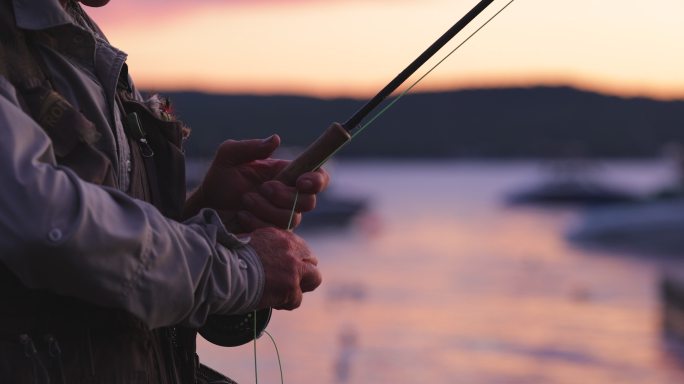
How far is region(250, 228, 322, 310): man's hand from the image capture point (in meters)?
2.17

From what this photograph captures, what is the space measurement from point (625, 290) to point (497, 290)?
3.00m

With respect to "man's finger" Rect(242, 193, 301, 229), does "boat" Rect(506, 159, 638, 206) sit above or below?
above

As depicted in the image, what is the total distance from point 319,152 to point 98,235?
68 cm

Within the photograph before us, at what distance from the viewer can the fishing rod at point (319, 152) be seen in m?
2.30

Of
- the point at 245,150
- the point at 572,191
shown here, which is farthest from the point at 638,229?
the point at 245,150

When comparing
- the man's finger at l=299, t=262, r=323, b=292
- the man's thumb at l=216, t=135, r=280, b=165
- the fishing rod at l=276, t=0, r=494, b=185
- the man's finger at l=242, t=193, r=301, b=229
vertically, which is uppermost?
the fishing rod at l=276, t=0, r=494, b=185

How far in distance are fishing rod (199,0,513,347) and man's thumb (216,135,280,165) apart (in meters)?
0.15

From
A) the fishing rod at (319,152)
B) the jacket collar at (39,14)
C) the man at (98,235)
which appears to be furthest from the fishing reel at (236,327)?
the jacket collar at (39,14)

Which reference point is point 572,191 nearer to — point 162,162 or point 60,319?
point 162,162

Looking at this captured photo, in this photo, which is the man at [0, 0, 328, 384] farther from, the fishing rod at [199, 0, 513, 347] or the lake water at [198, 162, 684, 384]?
the lake water at [198, 162, 684, 384]

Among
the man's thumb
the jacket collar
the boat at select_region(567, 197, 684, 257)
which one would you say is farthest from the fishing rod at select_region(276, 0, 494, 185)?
the boat at select_region(567, 197, 684, 257)

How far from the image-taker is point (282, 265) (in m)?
2.18

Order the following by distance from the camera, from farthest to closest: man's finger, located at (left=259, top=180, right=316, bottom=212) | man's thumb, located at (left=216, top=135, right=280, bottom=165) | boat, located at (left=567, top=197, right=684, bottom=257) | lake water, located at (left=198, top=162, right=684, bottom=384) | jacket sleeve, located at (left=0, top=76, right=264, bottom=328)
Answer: boat, located at (left=567, top=197, right=684, bottom=257)
lake water, located at (left=198, top=162, right=684, bottom=384)
man's thumb, located at (left=216, top=135, right=280, bottom=165)
man's finger, located at (left=259, top=180, right=316, bottom=212)
jacket sleeve, located at (left=0, top=76, right=264, bottom=328)

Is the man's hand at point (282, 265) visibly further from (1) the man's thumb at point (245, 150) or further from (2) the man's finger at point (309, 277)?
(1) the man's thumb at point (245, 150)
